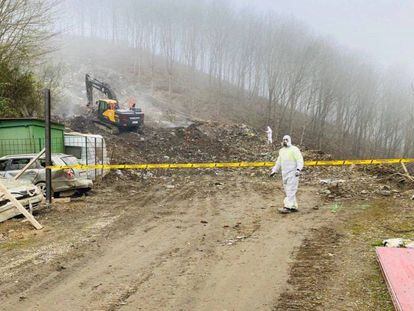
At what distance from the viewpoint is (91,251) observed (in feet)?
21.4

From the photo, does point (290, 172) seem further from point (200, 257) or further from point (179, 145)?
point (179, 145)

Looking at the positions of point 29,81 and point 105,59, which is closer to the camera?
point 29,81

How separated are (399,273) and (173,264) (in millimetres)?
2854

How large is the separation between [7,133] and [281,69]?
4383cm

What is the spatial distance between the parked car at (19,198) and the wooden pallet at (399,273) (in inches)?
279

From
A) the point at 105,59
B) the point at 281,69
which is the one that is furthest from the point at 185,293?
the point at 105,59

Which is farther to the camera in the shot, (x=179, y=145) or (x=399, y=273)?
(x=179, y=145)

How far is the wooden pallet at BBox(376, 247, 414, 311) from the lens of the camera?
4.22 metres

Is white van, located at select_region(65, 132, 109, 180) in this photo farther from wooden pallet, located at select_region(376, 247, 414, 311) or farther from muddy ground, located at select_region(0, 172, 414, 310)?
wooden pallet, located at select_region(376, 247, 414, 311)

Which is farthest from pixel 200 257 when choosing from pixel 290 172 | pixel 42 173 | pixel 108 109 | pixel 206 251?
pixel 108 109

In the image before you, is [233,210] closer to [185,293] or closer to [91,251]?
[91,251]

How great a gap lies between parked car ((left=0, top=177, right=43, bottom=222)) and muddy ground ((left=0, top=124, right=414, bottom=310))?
0.24 metres

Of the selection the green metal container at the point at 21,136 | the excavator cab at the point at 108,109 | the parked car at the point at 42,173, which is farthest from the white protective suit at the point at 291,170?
the excavator cab at the point at 108,109

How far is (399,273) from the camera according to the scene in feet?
16.3
